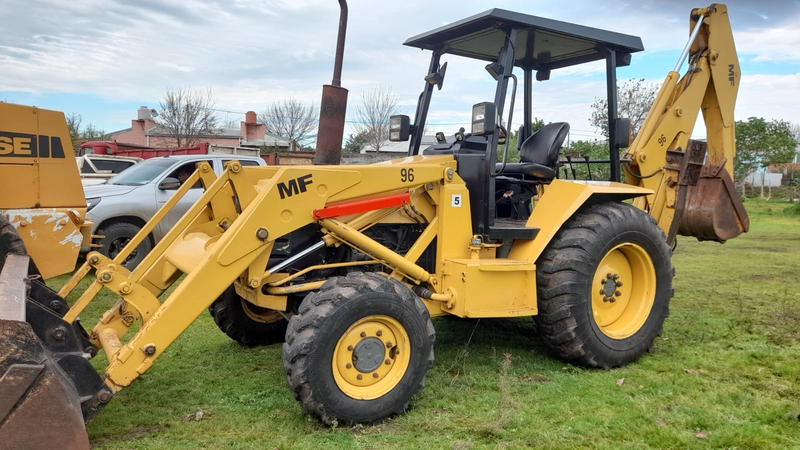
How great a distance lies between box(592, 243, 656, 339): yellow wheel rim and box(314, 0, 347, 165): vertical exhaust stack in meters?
2.56

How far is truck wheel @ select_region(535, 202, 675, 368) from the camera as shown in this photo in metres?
→ 4.80

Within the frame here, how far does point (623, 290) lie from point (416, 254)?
6.58 ft

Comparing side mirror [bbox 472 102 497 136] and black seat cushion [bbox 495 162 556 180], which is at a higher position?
side mirror [bbox 472 102 497 136]

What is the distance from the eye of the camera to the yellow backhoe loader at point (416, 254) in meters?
3.59

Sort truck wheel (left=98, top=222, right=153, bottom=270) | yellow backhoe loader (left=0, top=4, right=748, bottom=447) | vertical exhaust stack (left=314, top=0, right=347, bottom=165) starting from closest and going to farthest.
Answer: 1. yellow backhoe loader (left=0, top=4, right=748, bottom=447)
2. vertical exhaust stack (left=314, top=0, right=347, bottom=165)
3. truck wheel (left=98, top=222, right=153, bottom=270)

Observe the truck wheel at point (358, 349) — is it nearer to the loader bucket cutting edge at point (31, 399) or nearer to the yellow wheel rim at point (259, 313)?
the loader bucket cutting edge at point (31, 399)

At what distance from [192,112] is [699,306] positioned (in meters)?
32.5

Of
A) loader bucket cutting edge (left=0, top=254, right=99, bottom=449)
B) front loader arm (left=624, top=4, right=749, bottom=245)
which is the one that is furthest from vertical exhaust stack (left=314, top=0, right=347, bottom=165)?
loader bucket cutting edge (left=0, top=254, right=99, bottom=449)

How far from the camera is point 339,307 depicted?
12.3ft

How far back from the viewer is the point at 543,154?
5.61 metres

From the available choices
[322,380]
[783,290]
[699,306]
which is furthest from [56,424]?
[783,290]

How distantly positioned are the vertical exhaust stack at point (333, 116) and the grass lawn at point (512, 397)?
1859mm

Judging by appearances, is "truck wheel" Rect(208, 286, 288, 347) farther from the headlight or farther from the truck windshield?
the truck windshield

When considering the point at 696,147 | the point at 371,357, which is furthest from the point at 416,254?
the point at 696,147
